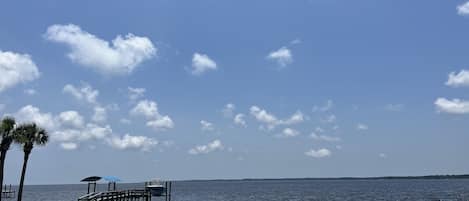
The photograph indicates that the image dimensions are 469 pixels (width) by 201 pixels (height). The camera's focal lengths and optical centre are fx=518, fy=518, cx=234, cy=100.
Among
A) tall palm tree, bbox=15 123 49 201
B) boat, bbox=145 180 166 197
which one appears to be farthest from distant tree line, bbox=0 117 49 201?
boat, bbox=145 180 166 197

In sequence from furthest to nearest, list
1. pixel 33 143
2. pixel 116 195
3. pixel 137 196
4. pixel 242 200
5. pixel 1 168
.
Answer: pixel 242 200
pixel 137 196
pixel 116 195
pixel 33 143
pixel 1 168

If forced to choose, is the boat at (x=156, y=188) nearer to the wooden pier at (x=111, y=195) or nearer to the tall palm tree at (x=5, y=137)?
the wooden pier at (x=111, y=195)

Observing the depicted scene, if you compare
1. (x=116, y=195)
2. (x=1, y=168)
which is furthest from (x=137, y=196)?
(x=1, y=168)

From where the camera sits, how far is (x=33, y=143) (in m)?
42.8

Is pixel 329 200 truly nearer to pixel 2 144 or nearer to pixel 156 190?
pixel 156 190

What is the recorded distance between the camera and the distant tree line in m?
39.4

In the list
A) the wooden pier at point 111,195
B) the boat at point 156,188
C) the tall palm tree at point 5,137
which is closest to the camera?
the wooden pier at point 111,195

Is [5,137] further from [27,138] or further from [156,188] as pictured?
[156,188]

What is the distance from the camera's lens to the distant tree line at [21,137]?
1553 inches

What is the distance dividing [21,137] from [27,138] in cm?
92

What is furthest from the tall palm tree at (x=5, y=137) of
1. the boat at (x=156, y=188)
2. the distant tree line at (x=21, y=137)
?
the boat at (x=156, y=188)

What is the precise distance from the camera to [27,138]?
A: 41.8m

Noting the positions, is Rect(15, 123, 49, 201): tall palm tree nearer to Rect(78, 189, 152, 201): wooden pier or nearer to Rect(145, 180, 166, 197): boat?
Rect(78, 189, 152, 201): wooden pier

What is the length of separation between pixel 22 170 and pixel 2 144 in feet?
14.3
